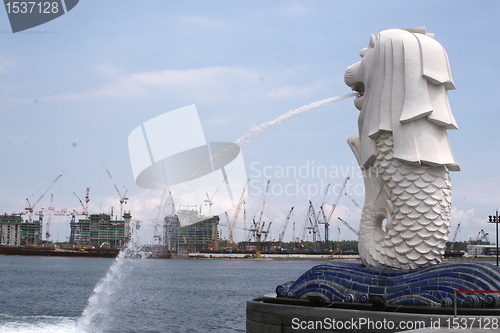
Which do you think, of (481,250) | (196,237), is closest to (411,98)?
(481,250)

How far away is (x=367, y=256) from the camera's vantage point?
17.1 metres

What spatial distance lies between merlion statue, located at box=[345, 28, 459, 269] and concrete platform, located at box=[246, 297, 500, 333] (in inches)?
114

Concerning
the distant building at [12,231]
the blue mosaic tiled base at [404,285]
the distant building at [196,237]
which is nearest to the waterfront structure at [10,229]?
the distant building at [12,231]

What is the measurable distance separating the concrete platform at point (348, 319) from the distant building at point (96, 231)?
163 m

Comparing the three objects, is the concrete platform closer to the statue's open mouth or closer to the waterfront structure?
the statue's open mouth

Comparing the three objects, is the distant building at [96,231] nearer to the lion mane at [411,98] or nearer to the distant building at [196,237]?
the distant building at [196,237]

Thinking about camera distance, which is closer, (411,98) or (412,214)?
(412,214)

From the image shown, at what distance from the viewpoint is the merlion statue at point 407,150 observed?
16156 millimetres

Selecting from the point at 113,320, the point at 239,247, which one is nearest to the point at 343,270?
the point at 113,320

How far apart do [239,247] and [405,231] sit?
147 metres

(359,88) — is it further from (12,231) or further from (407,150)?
(12,231)

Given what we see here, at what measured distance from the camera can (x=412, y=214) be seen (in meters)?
16.2

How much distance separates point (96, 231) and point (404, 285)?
175109mm

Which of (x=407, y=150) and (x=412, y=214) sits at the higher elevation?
(x=407, y=150)
